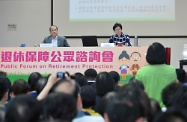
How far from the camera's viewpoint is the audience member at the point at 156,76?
2705 mm

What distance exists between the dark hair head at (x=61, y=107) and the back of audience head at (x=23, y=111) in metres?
0.05

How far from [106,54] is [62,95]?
4048 millimetres

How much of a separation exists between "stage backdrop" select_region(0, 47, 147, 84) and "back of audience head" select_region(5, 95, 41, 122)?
3916 millimetres

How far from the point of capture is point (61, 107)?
4.39 feet

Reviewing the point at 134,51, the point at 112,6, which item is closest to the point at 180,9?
the point at 112,6

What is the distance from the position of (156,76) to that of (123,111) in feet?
5.18

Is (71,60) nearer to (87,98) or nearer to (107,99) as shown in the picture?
(87,98)

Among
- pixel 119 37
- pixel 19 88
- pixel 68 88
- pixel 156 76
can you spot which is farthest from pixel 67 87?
pixel 119 37

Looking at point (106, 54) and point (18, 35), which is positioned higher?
point (18, 35)

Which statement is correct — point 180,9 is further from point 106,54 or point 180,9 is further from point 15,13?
point 15,13

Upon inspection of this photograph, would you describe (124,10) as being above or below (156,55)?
above

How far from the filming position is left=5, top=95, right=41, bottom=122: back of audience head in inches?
52.2

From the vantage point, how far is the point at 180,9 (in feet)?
24.5

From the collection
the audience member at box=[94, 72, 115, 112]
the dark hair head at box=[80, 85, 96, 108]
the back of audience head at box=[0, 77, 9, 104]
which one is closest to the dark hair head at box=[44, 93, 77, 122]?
the dark hair head at box=[80, 85, 96, 108]
